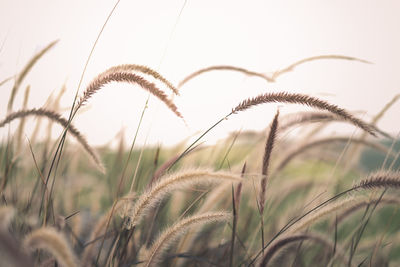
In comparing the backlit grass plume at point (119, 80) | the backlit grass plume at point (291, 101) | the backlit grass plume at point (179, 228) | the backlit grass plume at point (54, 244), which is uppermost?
the backlit grass plume at point (119, 80)

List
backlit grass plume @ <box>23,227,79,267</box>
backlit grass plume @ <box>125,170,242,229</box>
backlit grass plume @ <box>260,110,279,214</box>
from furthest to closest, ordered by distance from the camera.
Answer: backlit grass plume @ <box>260,110,279,214</box> < backlit grass plume @ <box>125,170,242,229</box> < backlit grass plume @ <box>23,227,79,267</box>

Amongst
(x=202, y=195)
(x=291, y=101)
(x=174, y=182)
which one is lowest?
(x=202, y=195)

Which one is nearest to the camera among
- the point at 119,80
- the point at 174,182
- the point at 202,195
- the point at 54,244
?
the point at 54,244

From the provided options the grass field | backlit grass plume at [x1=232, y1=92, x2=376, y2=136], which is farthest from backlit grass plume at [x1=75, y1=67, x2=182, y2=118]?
backlit grass plume at [x1=232, y1=92, x2=376, y2=136]

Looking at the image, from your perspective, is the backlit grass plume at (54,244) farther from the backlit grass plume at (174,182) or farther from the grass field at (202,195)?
the backlit grass plume at (174,182)

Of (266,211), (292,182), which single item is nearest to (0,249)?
(266,211)

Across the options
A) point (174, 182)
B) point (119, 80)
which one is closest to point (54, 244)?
point (174, 182)

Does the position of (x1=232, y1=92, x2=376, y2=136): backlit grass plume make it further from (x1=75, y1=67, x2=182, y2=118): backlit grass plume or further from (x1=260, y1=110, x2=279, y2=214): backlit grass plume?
(x1=75, y1=67, x2=182, y2=118): backlit grass plume

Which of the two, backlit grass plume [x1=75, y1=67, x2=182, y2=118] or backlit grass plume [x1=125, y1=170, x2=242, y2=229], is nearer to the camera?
backlit grass plume [x1=125, y1=170, x2=242, y2=229]

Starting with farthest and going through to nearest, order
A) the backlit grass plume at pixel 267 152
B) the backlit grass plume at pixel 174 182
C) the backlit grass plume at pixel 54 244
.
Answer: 1. the backlit grass plume at pixel 267 152
2. the backlit grass plume at pixel 174 182
3. the backlit grass plume at pixel 54 244

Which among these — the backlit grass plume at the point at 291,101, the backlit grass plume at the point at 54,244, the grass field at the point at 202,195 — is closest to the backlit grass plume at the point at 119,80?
the grass field at the point at 202,195

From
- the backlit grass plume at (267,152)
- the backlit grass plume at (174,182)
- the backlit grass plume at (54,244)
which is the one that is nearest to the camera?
the backlit grass plume at (54,244)

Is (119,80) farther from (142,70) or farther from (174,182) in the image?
(174,182)

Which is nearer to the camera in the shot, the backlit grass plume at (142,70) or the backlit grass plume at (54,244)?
the backlit grass plume at (54,244)
